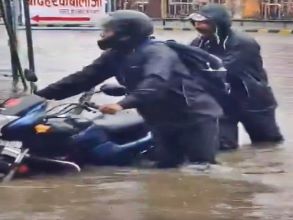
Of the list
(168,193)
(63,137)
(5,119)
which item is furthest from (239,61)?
(5,119)

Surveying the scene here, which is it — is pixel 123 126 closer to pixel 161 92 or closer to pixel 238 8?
pixel 161 92

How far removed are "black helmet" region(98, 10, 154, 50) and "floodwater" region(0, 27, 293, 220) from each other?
105 cm

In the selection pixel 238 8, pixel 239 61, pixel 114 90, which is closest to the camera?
pixel 114 90

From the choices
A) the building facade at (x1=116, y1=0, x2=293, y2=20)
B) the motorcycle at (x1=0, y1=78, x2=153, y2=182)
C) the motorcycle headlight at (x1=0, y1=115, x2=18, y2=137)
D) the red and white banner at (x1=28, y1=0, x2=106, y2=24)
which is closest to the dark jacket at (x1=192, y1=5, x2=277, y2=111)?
the motorcycle at (x1=0, y1=78, x2=153, y2=182)

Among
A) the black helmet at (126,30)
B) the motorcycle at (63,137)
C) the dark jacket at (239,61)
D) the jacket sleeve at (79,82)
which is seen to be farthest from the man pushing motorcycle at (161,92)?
the dark jacket at (239,61)

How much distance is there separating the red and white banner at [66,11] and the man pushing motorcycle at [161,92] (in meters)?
27.3

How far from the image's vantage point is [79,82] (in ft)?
26.4

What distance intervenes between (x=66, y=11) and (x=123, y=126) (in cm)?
2813

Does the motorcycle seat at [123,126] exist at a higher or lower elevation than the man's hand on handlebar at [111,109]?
lower

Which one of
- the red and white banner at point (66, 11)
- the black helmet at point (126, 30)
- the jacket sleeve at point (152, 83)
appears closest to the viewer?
the jacket sleeve at point (152, 83)

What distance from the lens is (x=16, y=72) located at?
15945 mm

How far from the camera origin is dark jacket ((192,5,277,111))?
9055 millimetres

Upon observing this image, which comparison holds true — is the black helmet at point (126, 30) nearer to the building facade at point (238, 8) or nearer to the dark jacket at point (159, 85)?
the dark jacket at point (159, 85)

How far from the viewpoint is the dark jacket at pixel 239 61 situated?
9.05m
